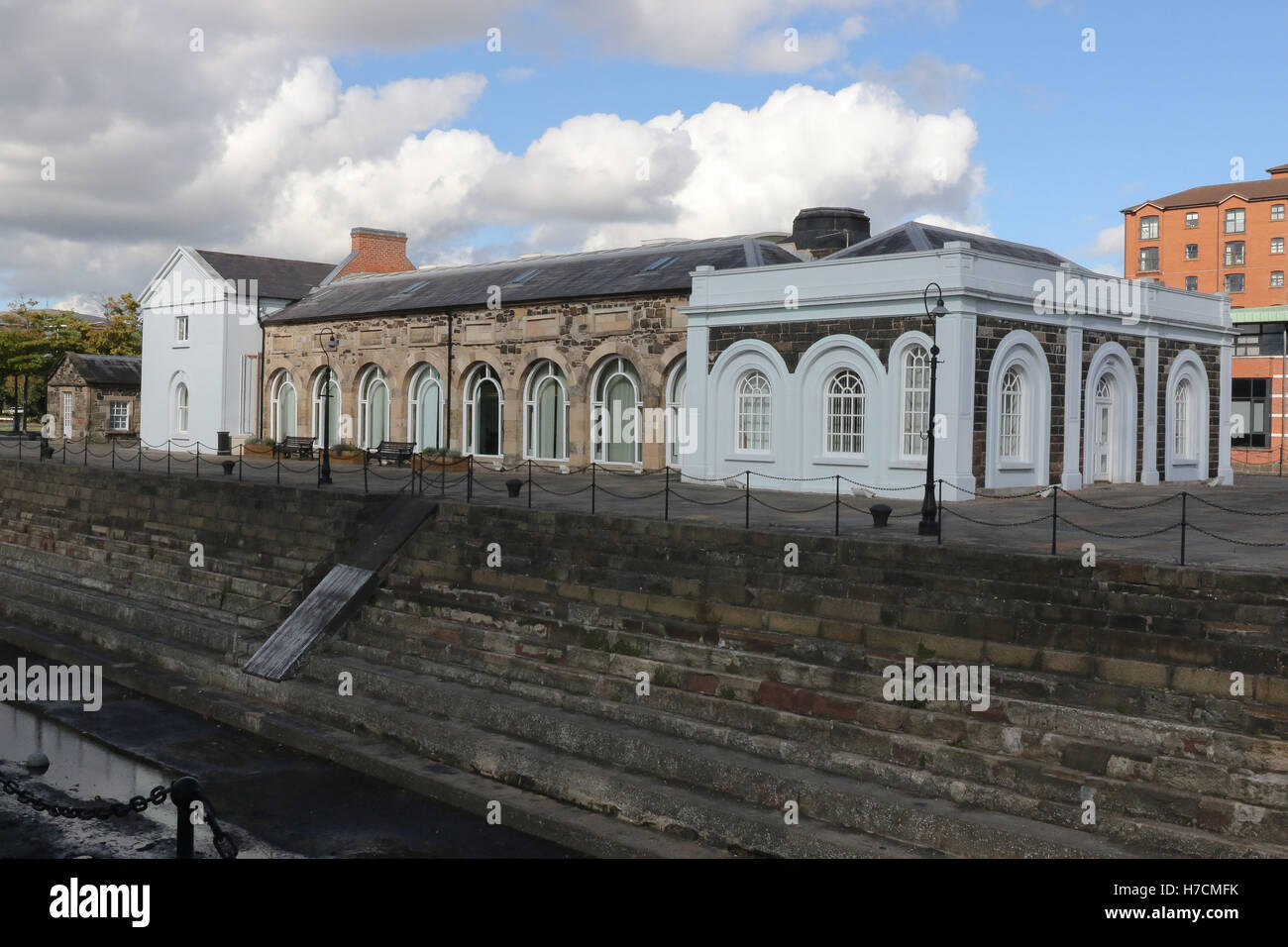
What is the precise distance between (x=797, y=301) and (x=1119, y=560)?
13.2 m

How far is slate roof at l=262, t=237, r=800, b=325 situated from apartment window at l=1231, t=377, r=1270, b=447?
23012 millimetres

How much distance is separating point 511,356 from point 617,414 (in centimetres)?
409

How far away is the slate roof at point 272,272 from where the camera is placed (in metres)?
41.2

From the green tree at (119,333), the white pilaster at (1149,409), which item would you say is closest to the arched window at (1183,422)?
the white pilaster at (1149,409)

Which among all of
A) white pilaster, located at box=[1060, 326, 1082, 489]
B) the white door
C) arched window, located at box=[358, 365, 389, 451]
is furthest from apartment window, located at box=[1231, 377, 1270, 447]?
arched window, located at box=[358, 365, 389, 451]

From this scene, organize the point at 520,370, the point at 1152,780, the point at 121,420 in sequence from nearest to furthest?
1. the point at 1152,780
2. the point at 520,370
3. the point at 121,420

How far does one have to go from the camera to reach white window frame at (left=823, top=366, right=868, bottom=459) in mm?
23297

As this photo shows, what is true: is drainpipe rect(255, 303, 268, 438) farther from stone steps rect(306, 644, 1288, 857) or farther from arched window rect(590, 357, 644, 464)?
stone steps rect(306, 644, 1288, 857)

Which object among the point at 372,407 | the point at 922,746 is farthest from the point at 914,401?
the point at 372,407

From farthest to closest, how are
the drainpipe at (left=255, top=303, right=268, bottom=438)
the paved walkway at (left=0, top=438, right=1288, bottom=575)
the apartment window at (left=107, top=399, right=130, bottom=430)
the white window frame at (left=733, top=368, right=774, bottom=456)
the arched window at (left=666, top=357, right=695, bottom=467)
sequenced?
the apartment window at (left=107, top=399, right=130, bottom=430)
the drainpipe at (left=255, top=303, right=268, bottom=438)
the arched window at (left=666, top=357, right=695, bottom=467)
the white window frame at (left=733, top=368, right=774, bottom=456)
the paved walkway at (left=0, top=438, right=1288, bottom=575)

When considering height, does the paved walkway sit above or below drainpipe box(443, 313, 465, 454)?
below
